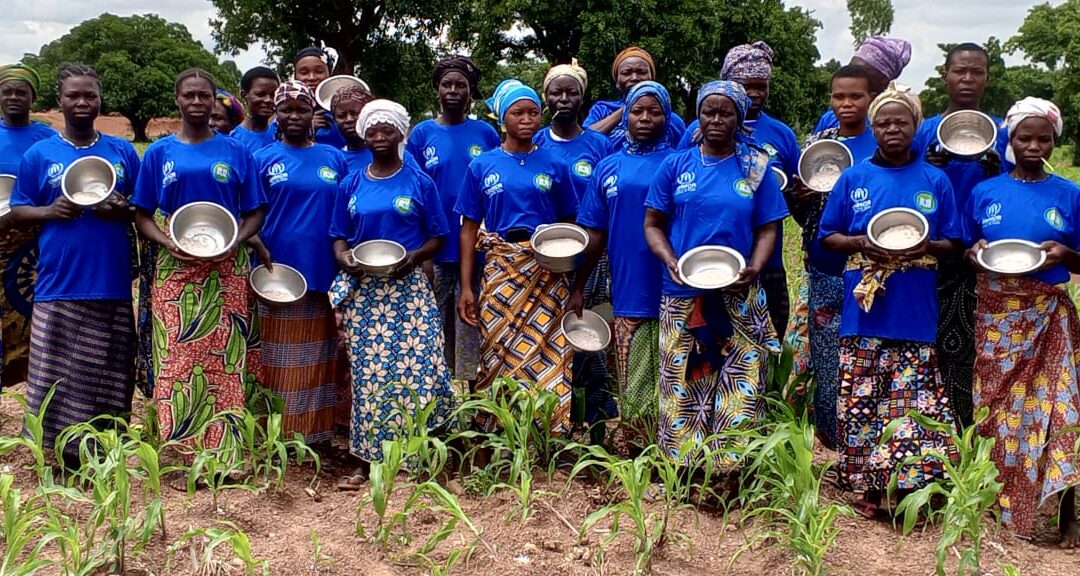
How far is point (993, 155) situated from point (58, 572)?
4041mm

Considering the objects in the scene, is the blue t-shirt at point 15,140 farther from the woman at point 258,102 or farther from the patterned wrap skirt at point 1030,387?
the patterned wrap skirt at point 1030,387

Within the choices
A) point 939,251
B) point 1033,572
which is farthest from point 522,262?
point 1033,572

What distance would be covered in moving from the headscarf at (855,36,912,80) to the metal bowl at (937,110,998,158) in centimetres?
56

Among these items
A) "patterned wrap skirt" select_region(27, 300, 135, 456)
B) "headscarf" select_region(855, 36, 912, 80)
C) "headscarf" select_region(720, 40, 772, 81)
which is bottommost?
"patterned wrap skirt" select_region(27, 300, 135, 456)

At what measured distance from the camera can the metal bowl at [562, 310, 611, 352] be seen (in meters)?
4.50

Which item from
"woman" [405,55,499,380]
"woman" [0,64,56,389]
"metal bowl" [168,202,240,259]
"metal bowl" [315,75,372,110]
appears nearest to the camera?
"metal bowl" [168,202,240,259]

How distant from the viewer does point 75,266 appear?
4285 millimetres

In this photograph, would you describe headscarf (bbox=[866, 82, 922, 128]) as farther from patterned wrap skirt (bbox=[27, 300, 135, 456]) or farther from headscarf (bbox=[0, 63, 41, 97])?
headscarf (bbox=[0, 63, 41, 97])

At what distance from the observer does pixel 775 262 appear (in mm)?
4672

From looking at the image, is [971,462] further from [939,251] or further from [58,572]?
[58,572]

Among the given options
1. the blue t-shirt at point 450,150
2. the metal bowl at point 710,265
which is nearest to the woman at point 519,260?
the blue t-shirt at point 450,150

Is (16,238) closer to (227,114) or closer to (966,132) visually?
(227,114)

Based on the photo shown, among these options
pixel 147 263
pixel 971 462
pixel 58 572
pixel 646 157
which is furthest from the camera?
pixel 147 263

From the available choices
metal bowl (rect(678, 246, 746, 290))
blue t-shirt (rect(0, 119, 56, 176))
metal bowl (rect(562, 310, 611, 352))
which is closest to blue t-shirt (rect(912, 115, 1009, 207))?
metal bowl (rect(678, 246, 746, 290))
